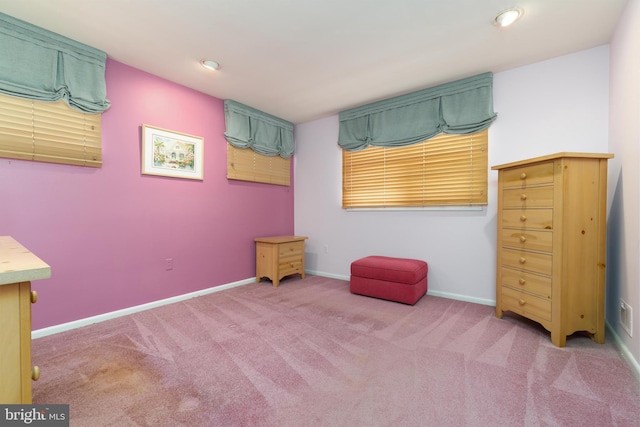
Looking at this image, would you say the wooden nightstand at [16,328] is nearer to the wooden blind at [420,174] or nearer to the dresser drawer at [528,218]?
the dresser drawer at [528,218]

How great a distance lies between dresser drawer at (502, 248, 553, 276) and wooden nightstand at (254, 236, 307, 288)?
2.45m

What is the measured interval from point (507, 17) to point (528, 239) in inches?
66.8

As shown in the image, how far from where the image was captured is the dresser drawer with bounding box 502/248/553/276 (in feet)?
6.66

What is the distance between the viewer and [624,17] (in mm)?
1916

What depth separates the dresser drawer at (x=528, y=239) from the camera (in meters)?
2.03

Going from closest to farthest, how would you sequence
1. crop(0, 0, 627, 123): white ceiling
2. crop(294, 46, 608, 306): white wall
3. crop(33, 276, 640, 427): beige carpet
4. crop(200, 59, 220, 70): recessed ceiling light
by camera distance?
crop(33, 276, 640, 427): beige carpet
crop(0, 0, 627, 123): white ceiling
crop(294, 46, 608, 306): white wall
crop(200, 59, 220, 70): recessed ceiling light

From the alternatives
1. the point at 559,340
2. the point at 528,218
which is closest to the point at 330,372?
the point at 559,340

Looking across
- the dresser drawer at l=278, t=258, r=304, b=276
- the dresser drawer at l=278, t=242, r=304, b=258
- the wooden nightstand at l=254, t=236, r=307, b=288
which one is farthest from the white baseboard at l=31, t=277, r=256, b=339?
the dresser drawer at l=278, t=242, r=304, b=258

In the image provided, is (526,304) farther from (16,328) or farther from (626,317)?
(16,328)

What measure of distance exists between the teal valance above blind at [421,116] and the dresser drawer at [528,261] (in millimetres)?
1351

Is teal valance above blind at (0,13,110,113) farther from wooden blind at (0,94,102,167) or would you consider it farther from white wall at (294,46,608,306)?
white wall at (294,46,608,306)

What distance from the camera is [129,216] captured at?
2.61m

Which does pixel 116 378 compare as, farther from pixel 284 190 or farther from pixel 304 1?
pixel 284 190

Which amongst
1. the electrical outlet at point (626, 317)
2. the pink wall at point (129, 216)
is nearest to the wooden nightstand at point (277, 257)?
the pink wall at point (129, 216)
